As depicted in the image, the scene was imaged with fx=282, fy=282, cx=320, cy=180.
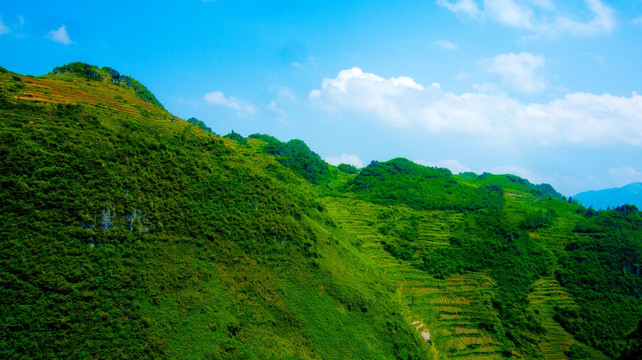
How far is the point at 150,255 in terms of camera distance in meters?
32.4

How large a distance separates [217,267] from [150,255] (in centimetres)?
783

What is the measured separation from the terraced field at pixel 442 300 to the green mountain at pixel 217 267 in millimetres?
368

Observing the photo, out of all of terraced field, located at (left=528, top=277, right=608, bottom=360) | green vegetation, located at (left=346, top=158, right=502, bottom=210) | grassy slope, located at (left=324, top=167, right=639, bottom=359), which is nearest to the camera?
grassy slope, located at (left=324, top=167, right=639, bottom=359)

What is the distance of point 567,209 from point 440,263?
86.1 metres

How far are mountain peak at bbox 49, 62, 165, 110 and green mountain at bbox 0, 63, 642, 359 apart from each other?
42 cm

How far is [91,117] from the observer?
3938 centimetres

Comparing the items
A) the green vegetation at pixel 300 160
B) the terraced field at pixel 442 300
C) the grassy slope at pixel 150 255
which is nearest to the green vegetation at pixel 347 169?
the green vegetation at pixel 300 160

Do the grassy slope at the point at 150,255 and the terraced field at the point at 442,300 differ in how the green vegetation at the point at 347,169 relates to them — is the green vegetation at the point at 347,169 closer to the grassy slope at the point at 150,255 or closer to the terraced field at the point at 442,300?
the terraced field at the point at 442,300

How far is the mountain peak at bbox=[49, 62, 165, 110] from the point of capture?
196 ft

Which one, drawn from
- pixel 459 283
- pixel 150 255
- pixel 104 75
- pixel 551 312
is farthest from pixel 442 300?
pixel 104 75

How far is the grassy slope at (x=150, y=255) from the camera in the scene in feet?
81.4

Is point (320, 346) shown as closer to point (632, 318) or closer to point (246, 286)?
point (246, 286)

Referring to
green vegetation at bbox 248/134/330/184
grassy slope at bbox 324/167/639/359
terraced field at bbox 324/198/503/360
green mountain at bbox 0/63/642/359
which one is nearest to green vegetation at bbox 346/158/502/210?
grassy slope at bbox 324/167/639/359

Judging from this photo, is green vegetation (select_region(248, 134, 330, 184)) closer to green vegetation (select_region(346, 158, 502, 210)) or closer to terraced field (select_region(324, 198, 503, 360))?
green vegetation (select_region(346, 158, 502, 210))
